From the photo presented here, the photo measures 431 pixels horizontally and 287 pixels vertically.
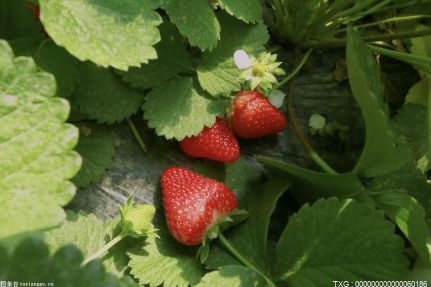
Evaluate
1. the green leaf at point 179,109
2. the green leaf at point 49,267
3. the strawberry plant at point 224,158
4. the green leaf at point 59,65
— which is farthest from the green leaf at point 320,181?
the green leaf at point 49,267

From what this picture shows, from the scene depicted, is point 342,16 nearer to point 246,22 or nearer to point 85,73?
point 246,22

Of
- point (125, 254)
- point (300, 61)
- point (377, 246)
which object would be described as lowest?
point (125, 254)

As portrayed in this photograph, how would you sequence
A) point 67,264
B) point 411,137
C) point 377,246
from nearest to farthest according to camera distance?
1. point 67,264
2. point 377,246
3. point 411,137

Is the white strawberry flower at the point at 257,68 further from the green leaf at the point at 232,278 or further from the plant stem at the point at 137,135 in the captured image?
the green leaf at the point at 232,278

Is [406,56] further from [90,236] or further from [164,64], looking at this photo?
[90,236]

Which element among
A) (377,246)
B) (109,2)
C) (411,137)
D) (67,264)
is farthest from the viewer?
(411,137)

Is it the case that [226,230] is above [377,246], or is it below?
below

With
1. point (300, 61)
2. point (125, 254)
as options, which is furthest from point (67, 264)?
point (300, 61)
